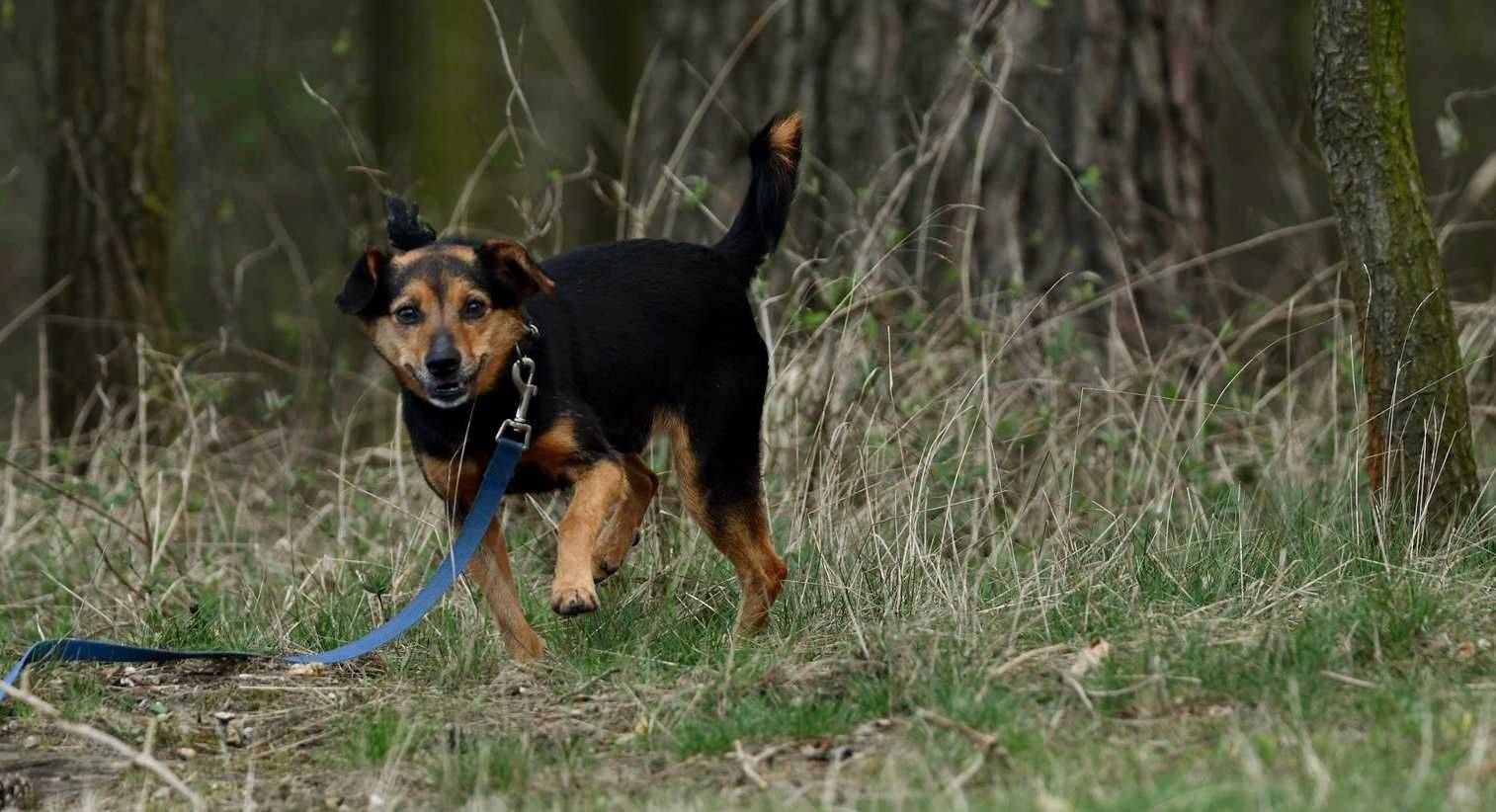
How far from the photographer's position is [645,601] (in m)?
5.75

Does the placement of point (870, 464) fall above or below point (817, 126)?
below

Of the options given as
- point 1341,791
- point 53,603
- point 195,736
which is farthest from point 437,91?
point 1341,791

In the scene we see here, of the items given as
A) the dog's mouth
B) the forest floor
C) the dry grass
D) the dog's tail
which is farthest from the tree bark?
the dog's mouth

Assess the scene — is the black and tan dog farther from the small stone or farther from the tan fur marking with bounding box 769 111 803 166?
the small stone

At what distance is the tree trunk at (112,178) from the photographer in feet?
29.3

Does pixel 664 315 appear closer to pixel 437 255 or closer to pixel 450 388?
pixel 437 255

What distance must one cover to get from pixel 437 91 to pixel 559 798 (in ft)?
29.7

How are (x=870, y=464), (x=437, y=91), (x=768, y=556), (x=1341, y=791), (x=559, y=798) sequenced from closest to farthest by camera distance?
(x=1341, y=791)
(x=559, y=798)
(x=768, y=556)
(x=870, y=464)
(x=437, y=91)

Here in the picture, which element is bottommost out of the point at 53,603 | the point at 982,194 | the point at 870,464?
the point at 53,603

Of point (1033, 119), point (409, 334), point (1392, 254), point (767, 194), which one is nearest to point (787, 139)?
point (767, 194)

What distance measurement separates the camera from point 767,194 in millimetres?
5832

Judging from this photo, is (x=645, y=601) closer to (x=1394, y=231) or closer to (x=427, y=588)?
(x=427, y=588)

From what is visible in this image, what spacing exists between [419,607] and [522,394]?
0.64 metres

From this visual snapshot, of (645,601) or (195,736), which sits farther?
(645,601)
